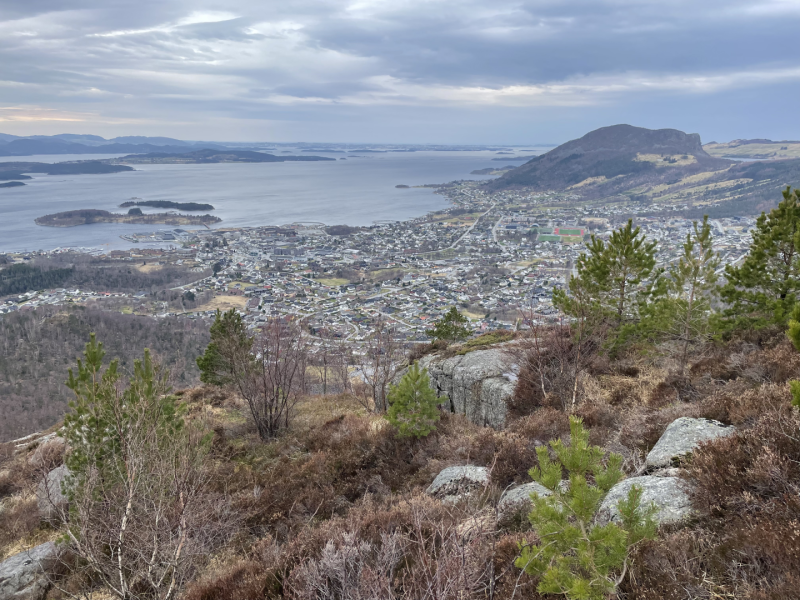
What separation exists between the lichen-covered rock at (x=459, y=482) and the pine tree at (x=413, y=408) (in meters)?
2.51

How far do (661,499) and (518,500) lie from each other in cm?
195

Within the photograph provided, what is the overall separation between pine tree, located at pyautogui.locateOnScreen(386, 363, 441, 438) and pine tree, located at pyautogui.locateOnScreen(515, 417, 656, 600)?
21.3 ft

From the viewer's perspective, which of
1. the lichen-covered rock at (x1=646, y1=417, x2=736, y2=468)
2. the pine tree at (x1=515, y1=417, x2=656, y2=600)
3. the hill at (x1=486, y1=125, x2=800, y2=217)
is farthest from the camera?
the hill at (x1=486, y1=125, x2=800, y2=217)

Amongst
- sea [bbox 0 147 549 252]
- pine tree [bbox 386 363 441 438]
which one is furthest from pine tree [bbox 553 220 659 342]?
sea [bbox 0 147 549 252]

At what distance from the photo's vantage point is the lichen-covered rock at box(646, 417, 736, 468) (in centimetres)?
562

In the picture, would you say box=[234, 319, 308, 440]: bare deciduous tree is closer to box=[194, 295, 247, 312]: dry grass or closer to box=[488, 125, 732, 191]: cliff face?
box=[194, 295, 247, 312]: dry grass

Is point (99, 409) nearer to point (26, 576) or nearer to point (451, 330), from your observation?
point (26, 576)

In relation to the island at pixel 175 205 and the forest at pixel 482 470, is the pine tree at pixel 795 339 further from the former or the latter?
the island at pixel 175 205

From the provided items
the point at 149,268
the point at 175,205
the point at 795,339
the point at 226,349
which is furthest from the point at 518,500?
the point at 175,205

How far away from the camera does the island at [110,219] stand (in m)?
108

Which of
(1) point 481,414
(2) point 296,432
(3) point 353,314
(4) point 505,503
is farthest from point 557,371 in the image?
(3) point 353,314

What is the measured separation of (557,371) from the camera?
38.2 ft

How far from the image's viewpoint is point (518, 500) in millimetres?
6062

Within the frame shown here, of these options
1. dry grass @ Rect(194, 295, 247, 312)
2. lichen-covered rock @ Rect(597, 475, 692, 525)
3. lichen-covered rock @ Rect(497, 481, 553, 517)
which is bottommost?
dry grass @ Rect(194, 295, 247, 312)
